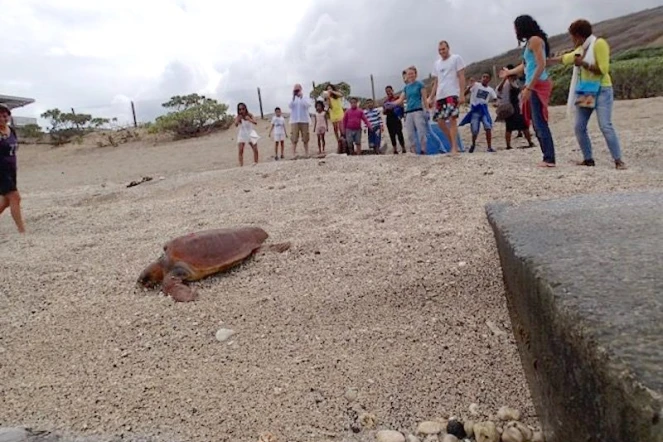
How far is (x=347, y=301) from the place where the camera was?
2.45 metres

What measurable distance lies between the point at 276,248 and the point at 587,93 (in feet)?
9.57

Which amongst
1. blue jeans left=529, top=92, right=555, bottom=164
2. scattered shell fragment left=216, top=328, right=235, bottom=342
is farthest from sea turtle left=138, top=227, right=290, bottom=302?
blue jeans left=529, top=92, right=555, bottom=164

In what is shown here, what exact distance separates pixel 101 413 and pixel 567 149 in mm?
6423

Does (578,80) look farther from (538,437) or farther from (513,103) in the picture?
(538,437)

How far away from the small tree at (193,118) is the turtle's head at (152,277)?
16683 millimetres

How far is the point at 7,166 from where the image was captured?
490cm

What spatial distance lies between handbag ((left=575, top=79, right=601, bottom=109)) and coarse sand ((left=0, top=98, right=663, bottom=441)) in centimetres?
53

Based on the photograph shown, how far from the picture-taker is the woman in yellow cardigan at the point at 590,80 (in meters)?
4.22

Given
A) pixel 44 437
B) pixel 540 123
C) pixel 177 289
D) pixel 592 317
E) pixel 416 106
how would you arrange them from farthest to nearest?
pixel 416 106 < pixel 540 123 < pixel 177 289 < pixel 44 437 < pixel 592 317

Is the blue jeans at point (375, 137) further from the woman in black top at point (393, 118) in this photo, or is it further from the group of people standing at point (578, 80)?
the group of people standing at point (578, 80)

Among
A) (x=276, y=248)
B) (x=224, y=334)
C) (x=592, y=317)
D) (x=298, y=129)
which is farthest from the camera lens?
(x=298, y=129)

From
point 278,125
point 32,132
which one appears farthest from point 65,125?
point 278,125

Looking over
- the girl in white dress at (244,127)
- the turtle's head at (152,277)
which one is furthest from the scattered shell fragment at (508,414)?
the girl in white dress at (244,127)

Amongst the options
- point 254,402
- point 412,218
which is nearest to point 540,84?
point 412,218
